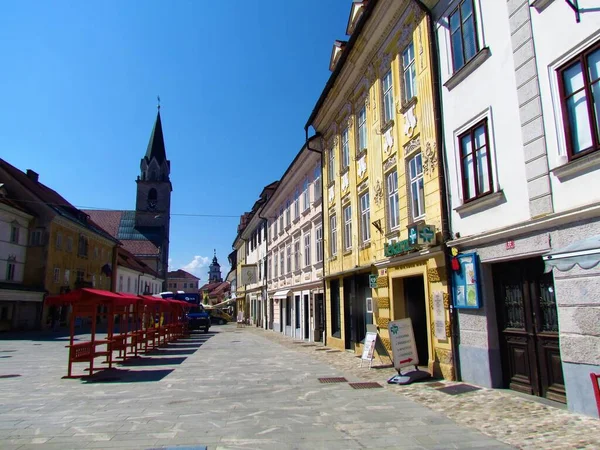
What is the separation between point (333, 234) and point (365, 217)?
13.8 feet

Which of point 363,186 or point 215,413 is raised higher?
point 363,186

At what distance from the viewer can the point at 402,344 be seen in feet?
34.8

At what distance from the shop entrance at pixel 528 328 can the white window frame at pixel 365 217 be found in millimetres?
6550

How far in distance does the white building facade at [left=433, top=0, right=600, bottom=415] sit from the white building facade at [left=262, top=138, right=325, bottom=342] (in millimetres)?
11836

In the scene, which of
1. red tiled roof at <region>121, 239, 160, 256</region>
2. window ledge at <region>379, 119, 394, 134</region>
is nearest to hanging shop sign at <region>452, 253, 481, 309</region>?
window ledge at <region>379, 119, 394, 134</region>

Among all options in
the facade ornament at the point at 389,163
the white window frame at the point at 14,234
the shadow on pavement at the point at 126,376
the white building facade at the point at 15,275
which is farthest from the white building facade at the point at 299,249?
the white window frame at the point at 14,234

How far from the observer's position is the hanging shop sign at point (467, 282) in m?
9.32

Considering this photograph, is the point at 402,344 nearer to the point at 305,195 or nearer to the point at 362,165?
the point at 362,165

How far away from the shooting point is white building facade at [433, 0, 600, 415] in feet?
22.5

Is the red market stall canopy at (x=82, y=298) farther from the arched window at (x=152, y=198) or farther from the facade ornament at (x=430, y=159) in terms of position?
the arched window at (x=152, y=198)

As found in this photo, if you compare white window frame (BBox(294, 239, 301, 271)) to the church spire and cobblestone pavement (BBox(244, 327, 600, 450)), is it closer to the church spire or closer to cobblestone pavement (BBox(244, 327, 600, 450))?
cobblestone pavement (BBox(244, 327, 600, 450))

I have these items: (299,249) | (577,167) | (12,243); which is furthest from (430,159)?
(12,243)

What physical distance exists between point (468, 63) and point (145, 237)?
84.5 metres

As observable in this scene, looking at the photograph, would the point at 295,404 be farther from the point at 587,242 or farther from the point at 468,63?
the point at 468,63
